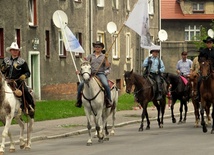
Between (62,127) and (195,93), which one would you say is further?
(62,127)

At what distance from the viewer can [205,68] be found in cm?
2264

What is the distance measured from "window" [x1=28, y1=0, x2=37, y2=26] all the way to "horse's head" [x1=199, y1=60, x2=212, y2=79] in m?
22.0

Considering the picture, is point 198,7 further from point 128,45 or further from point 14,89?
point 14,89

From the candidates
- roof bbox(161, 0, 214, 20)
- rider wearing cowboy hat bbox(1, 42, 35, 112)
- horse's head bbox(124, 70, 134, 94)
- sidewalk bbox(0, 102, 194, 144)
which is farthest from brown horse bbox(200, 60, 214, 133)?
roof bbox(161, 0, 214, 20)

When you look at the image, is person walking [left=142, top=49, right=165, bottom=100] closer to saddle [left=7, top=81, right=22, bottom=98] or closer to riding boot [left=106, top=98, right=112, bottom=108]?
riding boot [left=106, top=98, right=112, bottom=108]

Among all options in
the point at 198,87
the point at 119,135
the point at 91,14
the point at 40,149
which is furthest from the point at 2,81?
the point at 91,14

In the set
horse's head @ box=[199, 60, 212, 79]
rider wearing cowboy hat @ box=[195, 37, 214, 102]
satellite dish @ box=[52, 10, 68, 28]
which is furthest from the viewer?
satellite dish @ box=[52, 10, 68, 28]

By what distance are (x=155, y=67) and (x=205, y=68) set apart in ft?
13.5

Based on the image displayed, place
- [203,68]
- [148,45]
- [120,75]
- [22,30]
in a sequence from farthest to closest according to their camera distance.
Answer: [120,75], [22,30], [148,45], [203,68]

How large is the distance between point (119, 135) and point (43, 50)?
22599 mm

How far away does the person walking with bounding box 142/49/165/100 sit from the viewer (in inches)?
1043

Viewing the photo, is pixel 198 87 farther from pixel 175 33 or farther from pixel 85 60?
pixel 175 33

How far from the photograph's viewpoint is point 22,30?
42531 millimetres

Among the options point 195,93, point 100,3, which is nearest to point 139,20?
point 195,93
